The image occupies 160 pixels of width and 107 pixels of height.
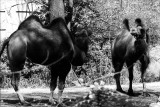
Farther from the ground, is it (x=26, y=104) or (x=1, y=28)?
(x=1, y=28)

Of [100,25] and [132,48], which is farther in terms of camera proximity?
[100,25]

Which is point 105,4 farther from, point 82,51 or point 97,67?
point 82,51

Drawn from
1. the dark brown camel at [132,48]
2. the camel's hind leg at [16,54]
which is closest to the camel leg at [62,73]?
the camel's hind leg at [16,54]

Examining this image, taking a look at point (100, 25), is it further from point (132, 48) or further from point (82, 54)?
point (82, 54)

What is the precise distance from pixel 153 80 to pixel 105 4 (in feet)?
13.3

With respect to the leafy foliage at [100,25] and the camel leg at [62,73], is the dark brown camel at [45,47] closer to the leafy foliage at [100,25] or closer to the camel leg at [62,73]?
the camel leg at [62,73]

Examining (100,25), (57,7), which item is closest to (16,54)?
(57,7)

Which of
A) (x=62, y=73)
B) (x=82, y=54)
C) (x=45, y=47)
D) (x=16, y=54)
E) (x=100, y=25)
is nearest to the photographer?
(x=16, y=54)

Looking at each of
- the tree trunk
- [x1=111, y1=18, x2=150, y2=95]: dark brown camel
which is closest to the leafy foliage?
[x1=111, y1=18, x2=150, y2=95]: dark brown camel

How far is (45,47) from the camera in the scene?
26.9 ft

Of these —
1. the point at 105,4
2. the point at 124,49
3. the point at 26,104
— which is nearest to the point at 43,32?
the point at 26,104

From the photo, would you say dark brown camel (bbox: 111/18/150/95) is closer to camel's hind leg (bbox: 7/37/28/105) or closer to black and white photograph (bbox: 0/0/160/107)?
black and white photograph (bbox: 0/0/160/107)

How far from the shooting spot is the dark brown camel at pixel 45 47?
26.1ft

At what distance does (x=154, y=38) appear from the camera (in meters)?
18.4
